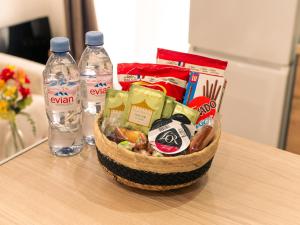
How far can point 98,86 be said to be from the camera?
3.13 feet

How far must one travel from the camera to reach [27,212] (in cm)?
79

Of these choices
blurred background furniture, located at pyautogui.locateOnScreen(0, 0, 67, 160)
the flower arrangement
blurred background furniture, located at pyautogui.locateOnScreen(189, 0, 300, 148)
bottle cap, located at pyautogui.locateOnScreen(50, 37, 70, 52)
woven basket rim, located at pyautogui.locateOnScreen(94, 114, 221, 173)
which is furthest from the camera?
blurred background furniture, located at pyautogui.locateOnScreen(0, 0, 67, 160)

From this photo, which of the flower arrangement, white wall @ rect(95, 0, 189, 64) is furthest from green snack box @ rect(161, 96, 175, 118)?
white wall @ rect(95, 0, 189, 64)

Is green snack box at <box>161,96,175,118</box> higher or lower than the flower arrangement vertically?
higher

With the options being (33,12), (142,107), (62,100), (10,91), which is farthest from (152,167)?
(33,12)

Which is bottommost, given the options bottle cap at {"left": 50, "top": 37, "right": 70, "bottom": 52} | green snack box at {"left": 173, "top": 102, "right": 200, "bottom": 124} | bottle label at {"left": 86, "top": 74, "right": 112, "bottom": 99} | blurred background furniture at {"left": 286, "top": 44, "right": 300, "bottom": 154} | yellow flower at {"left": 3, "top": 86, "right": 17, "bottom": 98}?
blurred background furniture at {"left": 286, "top": 44, "right": 300, "bottom": 154}

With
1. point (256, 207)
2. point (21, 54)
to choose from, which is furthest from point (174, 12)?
point (256, 207)

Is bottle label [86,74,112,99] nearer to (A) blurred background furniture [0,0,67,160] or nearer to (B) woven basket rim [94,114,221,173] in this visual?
(B) woven basket rim [94,114,221,173]

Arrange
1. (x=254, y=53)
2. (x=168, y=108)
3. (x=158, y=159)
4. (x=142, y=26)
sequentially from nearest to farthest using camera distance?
(x=158, y=159) < (x=168, y=108) < (x=254, y=53) < (x=142, y=26)

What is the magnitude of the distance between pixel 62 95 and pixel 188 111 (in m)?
0.28

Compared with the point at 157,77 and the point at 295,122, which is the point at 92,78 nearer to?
the point at 157,77

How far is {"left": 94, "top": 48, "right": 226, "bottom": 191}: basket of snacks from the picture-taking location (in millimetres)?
790

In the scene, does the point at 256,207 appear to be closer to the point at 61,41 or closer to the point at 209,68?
the point at 209,68

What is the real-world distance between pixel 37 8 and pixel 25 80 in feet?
4.43
